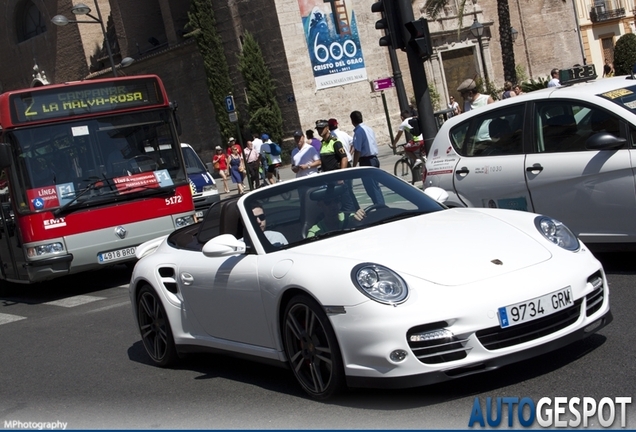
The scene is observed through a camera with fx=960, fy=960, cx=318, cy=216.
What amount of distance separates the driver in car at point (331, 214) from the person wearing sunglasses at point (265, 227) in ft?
0.62

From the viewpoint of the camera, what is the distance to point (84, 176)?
41.9ft

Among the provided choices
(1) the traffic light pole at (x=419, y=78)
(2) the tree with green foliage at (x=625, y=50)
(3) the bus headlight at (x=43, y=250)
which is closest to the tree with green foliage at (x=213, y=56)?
(2) the tree with green foliage at (x=625, y=50)

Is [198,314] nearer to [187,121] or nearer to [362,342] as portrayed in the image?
[362,342]

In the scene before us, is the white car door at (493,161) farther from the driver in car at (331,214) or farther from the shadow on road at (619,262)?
the driver in car at (331,214)

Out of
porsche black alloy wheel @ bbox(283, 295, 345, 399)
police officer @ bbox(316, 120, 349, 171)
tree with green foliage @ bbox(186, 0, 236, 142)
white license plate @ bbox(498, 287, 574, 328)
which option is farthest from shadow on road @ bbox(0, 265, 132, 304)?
tree with green foliage @ bbox(186, 0, 236, 142)

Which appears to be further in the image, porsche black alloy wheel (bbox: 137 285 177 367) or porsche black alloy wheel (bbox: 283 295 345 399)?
porsche black alloy wheel (bbox: 137 285 177 367)

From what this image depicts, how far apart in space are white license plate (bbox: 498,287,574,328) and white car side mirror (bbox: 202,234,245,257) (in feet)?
6.04

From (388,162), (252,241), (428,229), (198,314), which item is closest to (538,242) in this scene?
(428,229)

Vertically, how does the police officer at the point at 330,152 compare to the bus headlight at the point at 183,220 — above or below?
above

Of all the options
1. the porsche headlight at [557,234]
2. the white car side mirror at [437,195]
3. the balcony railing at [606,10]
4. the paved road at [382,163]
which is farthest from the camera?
the balcony railing at [606,10]

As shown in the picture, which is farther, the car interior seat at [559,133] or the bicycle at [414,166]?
the bicycle at [414,166]

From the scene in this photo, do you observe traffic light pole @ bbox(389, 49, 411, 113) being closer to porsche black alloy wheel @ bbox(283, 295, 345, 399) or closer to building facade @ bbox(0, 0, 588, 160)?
building facade @ bbox(0, 0, 588, 160)

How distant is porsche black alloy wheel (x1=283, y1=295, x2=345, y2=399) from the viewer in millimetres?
5359

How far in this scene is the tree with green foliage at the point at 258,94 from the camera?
4003 centimetres
